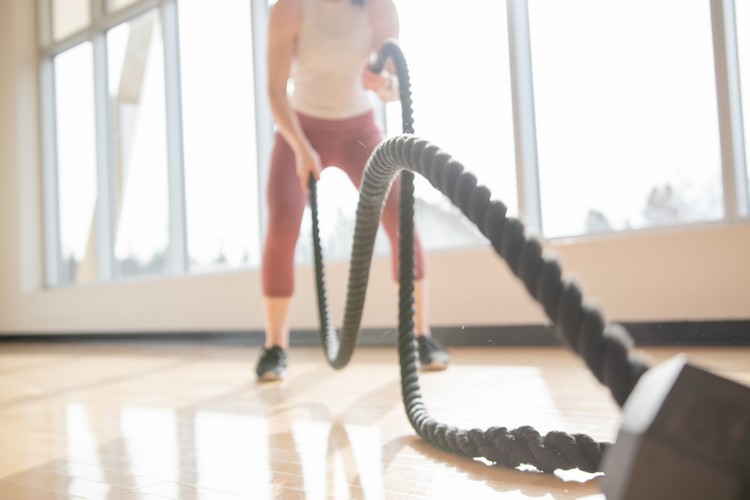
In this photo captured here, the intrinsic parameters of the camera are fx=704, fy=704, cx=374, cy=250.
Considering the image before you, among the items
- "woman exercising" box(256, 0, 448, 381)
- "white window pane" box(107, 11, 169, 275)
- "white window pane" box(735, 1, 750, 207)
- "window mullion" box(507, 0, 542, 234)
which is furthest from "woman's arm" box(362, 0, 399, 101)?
"white window pane" box(107, 11, 169, 275)

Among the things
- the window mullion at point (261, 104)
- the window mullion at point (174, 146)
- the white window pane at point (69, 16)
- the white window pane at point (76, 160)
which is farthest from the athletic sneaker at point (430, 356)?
the white window pane at point (69, 16)

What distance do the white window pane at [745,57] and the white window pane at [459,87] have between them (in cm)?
98

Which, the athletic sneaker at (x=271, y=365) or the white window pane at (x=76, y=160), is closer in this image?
the athletic sneaker at (x=271, y=365)

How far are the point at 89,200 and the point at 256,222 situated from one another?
6.44ft

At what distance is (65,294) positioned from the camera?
5.29 meters

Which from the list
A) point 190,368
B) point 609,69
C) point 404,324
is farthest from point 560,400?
point 609,69

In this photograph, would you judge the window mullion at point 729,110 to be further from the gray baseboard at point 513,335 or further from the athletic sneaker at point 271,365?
the athletic sneaker at point 271,365

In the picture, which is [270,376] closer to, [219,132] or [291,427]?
[291,427]

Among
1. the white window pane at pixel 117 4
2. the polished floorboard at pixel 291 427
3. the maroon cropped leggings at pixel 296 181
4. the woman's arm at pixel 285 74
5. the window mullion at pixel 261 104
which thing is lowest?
the polished floorboard at pixel 291 427

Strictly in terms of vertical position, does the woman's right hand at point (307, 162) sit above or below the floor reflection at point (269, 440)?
above

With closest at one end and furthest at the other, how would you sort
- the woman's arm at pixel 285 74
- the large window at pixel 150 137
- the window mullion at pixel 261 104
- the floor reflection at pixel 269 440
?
the floor reflection at pixel 269 440, the woman's arm at pixel 285 74, the window mullion at pixel 261 104, the large window at pixel 150 137

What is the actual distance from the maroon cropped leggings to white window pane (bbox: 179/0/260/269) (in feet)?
7.04

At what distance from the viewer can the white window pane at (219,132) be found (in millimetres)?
4430

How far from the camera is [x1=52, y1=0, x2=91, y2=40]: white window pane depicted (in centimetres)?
555
